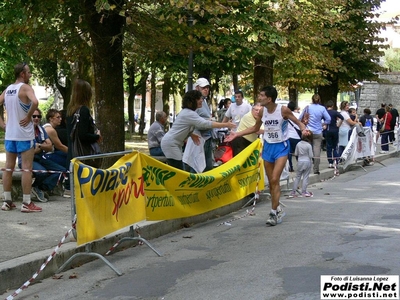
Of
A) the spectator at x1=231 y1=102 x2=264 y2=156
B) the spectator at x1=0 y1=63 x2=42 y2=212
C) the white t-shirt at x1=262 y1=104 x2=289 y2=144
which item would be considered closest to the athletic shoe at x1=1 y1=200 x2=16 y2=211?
the spectator at x1=0 y1=63 x2=42 y2=212

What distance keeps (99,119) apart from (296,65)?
12.9 m

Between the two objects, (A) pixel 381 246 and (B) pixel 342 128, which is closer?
(A) pixel 381 246

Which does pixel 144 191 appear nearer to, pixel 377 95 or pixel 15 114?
pixel 15 114

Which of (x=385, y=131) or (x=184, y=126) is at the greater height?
(x=184, y=126)

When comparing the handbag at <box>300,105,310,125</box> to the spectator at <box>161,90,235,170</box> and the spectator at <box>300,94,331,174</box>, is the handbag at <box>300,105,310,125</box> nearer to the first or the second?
the spectator at <box>300,94,331,174</box>

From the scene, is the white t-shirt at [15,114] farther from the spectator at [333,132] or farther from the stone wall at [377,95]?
the stone wall at [377,95]

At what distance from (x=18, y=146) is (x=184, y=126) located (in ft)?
8.60

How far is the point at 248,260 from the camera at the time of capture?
339 inches

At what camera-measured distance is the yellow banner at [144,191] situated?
27.3 ft

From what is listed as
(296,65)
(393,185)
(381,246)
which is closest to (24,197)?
(381,246)

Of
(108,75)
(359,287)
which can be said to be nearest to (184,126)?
(108,75)

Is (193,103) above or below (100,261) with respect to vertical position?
above

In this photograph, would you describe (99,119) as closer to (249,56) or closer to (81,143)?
(81,143)

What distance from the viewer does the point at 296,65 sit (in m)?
25.5
